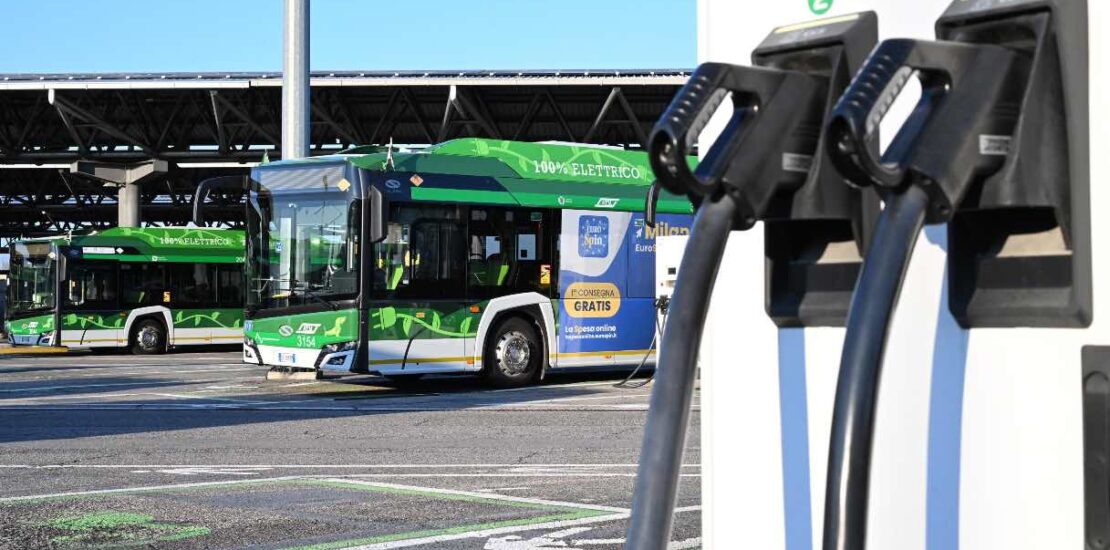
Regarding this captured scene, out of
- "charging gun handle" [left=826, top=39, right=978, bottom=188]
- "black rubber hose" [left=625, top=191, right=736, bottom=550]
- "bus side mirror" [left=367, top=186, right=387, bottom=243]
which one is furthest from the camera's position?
"bus side mirror" [left=367, top=186, right=387, bottom=243]

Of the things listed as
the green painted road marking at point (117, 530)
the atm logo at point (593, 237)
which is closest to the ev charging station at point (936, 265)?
the green painted road marking at point (117, 530)

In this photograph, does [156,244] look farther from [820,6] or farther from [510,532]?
[820,6]

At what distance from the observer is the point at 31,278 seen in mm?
34188

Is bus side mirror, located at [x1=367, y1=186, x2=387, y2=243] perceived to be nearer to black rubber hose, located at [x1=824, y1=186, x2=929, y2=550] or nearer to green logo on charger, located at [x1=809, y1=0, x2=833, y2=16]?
green logo on charger, located at [x1=809, y1=0, x2=833, y2=16]

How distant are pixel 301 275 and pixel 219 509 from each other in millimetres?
10558

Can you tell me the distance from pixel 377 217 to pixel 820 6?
1645cm

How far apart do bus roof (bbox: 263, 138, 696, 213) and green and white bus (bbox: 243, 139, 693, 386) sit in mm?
21

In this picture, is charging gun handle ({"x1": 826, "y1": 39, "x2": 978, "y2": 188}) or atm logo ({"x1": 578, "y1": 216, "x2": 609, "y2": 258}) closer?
charging gun handle ({"x1": 826, "y1": 39, "x2": 978, "y2": 188})

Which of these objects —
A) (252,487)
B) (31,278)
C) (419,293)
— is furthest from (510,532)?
(31,278)

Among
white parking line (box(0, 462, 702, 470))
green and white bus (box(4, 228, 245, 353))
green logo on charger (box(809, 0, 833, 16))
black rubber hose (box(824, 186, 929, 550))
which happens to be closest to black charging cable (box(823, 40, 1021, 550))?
black rubber hose (box(824, 186, 929, 550))

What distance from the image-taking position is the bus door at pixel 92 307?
33.7 metres

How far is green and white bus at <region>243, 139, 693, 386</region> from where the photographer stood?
18.3 metres

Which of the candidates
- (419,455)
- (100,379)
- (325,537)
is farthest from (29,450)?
(100,379)

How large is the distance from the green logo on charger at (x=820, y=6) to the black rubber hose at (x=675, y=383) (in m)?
0.29
